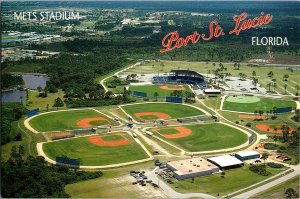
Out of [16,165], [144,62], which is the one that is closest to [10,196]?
[16,165]

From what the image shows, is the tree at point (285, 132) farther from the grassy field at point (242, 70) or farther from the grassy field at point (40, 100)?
the grassy field at point (40, 100)

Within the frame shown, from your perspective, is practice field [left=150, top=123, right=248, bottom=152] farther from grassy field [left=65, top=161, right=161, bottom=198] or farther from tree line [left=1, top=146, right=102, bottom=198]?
tree line [left=1, top=146, right=102, bottom=198]

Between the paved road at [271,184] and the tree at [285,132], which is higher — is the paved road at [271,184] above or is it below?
below

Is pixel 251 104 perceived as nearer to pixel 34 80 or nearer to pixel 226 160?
pixel 226 160

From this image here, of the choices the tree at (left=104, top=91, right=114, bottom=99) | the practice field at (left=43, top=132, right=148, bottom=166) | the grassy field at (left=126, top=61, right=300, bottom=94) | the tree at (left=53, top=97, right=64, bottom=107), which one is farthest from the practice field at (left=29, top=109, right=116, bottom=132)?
the grassy field at (left=126, top=61, right=300, bottom=94)

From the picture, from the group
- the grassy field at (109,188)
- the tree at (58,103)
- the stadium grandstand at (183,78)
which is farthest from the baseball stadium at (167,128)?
the stadium grandstand at (183,78)

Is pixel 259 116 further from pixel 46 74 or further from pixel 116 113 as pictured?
pixel 46 74
